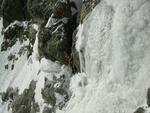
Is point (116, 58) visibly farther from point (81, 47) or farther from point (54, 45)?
point (54, 45)

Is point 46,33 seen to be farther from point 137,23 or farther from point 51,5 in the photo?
point 137,23

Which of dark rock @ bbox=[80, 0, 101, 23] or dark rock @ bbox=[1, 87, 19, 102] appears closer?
dark rock @ bbox=[80, 0, 101, 23]

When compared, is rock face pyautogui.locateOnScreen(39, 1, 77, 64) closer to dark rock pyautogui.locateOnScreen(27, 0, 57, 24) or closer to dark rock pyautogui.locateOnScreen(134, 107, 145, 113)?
dark rock pyautogui.locateOnScreen(27, 0, 57, 24)

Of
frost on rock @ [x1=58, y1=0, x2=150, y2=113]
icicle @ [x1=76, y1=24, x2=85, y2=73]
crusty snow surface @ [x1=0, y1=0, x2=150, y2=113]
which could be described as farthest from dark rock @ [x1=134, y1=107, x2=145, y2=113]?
icicle @ [x1=76, y1=24, x2=85, y2=73]

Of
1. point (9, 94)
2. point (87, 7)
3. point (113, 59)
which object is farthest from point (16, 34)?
point (113, 59)

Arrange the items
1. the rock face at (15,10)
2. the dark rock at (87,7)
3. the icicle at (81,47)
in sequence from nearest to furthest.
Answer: the icicle at (81,47) → the dark rock at (87,7) → the rock face at (15,10)

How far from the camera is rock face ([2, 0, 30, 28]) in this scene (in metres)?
30.9

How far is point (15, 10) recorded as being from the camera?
31281 mm

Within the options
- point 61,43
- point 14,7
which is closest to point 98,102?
point 61,43

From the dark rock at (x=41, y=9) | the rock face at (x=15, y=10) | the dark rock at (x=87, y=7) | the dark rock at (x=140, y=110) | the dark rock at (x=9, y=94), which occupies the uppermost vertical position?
the rock face at (x=15, y=10)

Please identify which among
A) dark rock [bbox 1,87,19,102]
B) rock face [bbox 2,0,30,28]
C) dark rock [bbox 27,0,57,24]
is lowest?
dark rock [bbox 1,87,19,102]

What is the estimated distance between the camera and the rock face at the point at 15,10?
30.9m

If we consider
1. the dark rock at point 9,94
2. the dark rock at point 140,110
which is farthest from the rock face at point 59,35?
the dark rock at point 140,110

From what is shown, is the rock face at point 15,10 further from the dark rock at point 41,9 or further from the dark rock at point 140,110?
the dark rock at point 140,110
